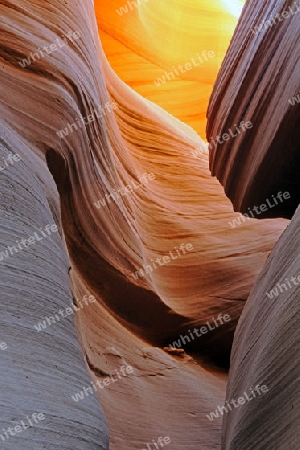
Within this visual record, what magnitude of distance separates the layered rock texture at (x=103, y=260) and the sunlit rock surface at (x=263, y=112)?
79 centimetres

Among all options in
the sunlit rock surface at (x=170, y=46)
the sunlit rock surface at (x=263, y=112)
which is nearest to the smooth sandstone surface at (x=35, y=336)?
the sunlit rock surface at (x=263, y=112)

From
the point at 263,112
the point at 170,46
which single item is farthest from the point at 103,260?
the point at 170,46

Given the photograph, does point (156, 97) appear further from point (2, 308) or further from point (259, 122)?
point (2, 308)

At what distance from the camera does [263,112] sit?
5621mm

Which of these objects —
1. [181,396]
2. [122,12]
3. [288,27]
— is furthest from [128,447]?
[122,12]

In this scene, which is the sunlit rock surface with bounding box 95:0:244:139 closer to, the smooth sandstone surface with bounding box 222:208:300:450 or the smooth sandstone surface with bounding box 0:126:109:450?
the smooth sandstone surface with bounding box 0:126:109:450

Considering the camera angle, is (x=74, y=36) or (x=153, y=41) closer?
(x=74, y=36)

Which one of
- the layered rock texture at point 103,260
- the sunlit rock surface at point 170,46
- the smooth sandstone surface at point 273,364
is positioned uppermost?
the sunlit rock surface at point 170,46

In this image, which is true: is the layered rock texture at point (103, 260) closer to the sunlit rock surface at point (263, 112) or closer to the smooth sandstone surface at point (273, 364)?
the smooth sandstone surface at point (273, 364)

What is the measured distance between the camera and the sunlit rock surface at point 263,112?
5.12 metres

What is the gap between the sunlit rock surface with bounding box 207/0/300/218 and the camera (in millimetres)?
5117

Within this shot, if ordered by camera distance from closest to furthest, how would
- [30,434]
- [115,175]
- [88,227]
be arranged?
1. [30,434]
2. [88,227]
3. [115,175]

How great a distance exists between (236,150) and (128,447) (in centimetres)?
306

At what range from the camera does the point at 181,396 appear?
15.9ft
